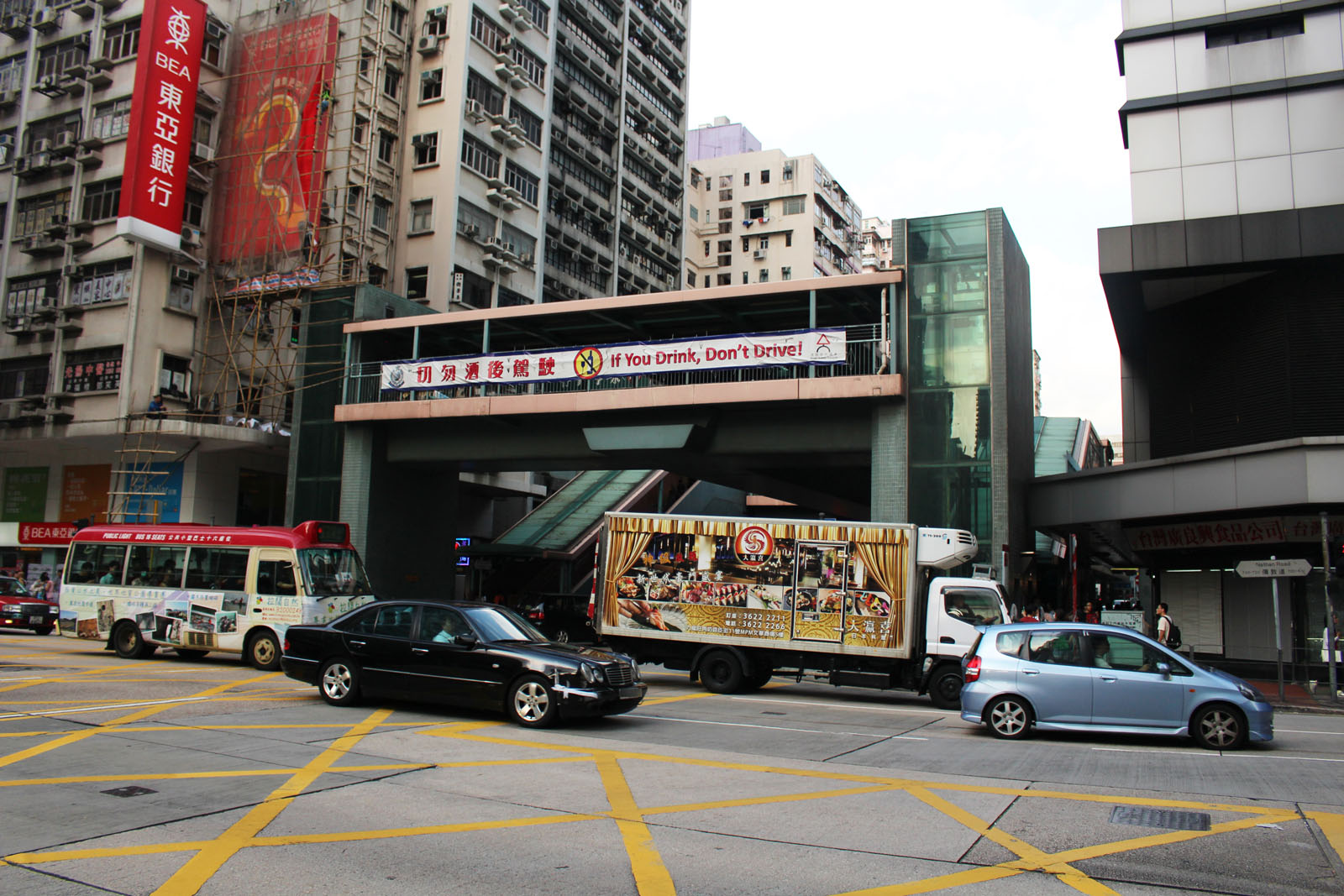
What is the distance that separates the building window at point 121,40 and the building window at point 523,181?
16.0m

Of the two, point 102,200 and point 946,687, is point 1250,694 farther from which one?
point 102,200

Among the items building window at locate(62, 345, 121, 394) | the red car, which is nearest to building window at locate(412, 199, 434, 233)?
building window at locate(62, 345, 121, 394)

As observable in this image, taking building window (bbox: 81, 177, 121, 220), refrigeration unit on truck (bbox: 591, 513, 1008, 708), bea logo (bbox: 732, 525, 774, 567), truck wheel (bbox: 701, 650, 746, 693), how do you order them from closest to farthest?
refrigeration unit on truck (bbox: 591, 513, 1008, 708) → truck wheel (bbox: 701, 650, 746, 693) → bea logo (bbox: 732, 525, 774, 567) → building window (bbox: 81, 177, 121, 220)

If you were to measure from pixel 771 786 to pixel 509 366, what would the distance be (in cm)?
2019

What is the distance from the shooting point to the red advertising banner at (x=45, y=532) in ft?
125

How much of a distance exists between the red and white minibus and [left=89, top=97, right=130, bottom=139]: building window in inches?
969

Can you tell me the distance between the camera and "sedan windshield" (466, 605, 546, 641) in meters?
12.2

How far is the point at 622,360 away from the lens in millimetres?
25953

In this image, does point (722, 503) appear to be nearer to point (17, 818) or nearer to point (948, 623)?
point (948, 623)

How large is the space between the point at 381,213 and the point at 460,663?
3512 centimetres

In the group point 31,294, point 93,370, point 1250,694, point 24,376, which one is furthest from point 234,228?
point 1250,694

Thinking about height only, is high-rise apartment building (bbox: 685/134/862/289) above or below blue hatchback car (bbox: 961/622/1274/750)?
above

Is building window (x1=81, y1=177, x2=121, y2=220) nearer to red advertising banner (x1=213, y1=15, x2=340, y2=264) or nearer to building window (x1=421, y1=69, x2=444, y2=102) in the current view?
red advertising banner (x1=213, y1=15, x2=340, y2=264)

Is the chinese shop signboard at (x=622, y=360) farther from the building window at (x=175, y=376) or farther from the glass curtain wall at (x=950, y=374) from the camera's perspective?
the building window at (x=175, y=376)
